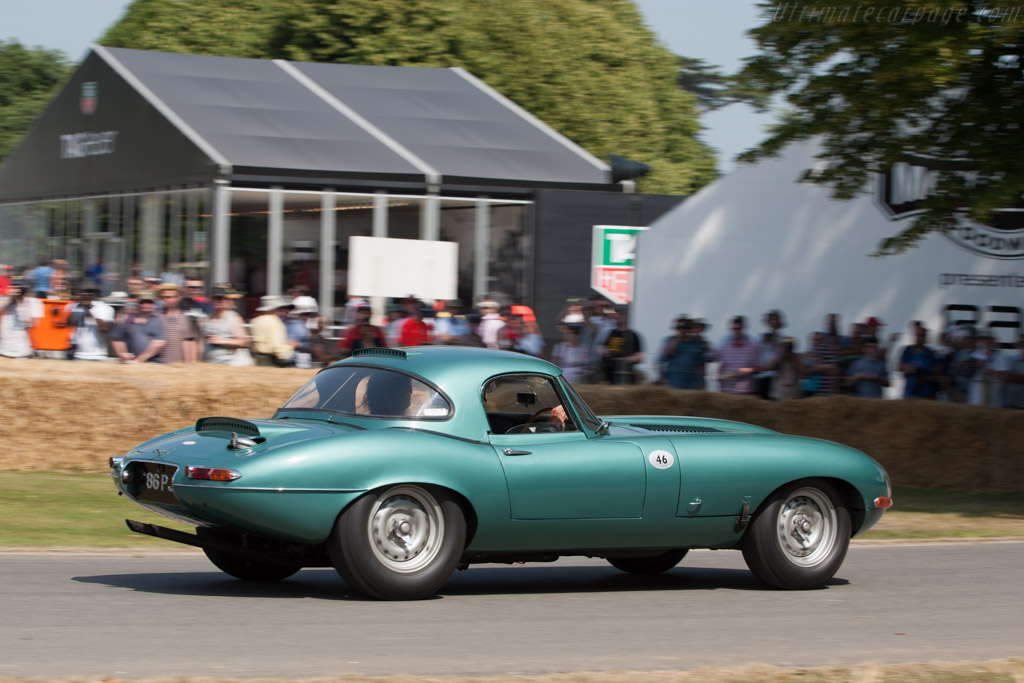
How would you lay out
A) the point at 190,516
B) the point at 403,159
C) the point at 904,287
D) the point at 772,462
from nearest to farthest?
the point at 190,516 < the point at 772,462 < the point at 904,287 < the point at 403,159

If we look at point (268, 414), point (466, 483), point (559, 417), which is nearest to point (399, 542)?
point (466, 483)

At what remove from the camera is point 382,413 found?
7.60m

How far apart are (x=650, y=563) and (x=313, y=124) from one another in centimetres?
1743

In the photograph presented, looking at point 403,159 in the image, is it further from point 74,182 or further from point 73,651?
point 73,651

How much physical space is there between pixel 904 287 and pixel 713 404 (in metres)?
6.44

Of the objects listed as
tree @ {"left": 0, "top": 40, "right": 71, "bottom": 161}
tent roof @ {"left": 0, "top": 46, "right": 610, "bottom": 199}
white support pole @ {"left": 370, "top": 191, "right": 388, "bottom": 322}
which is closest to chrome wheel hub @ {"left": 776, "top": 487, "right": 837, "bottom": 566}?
tent roof @ {"left": 0, "top": 46, "right": 610, "bottom": 199}

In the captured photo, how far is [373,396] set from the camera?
7.74 meters

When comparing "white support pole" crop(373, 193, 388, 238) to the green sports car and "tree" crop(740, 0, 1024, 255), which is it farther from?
the green sports car

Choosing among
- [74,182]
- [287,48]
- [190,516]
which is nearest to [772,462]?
[190,516]

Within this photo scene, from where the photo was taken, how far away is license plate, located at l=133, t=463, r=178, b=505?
283 inches

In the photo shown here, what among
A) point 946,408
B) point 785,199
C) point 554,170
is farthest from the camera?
point 554,170

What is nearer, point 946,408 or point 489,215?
point 946,408

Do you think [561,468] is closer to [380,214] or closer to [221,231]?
[221,231]

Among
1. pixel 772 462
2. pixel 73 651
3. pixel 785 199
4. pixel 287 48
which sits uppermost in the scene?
pixel 287 48
